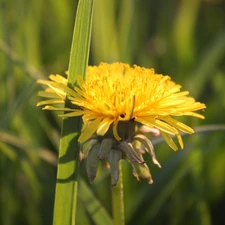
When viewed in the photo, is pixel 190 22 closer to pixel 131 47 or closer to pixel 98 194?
pixel 131 47

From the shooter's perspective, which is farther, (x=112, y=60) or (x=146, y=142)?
(x=112, y=60)

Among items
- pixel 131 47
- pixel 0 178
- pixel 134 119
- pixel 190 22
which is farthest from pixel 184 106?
pixel 190 22

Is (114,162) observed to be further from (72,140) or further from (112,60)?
(112,60)

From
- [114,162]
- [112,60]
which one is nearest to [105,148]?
[114,162]

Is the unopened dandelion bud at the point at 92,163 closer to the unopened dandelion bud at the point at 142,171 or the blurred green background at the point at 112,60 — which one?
the unopened dandelion bud at the point at 142,171

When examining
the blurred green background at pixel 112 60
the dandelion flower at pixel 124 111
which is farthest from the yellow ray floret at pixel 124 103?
the blurred green background at pixel 112 60

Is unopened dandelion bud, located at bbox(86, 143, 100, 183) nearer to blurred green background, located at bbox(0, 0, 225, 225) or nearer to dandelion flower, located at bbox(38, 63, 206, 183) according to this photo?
dandelion flower, located at bbox(38, 63, 206, 183)
